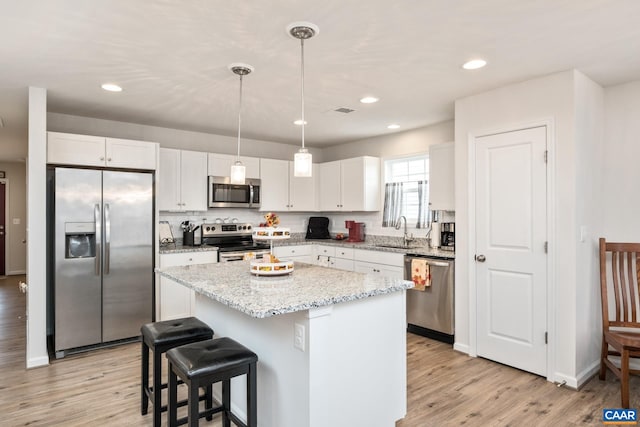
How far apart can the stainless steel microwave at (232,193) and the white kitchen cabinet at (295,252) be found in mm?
708

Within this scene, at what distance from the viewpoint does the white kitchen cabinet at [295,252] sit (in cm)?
512

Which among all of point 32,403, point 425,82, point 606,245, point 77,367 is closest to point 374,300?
point 425,82

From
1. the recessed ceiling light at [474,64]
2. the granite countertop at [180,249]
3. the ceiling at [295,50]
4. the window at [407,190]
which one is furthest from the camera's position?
the window at [407,190]

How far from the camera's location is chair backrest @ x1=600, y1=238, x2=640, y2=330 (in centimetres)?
296

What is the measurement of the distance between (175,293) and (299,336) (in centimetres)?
277

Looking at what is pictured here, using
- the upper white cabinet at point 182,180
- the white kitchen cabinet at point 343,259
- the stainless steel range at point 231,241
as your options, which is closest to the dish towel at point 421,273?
the white kitchen cabinet at point 343,259

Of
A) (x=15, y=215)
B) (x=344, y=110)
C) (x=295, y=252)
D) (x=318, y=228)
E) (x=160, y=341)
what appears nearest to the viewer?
(x=160, y=341)

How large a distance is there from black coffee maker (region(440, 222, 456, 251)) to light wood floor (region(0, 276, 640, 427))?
1.19 m

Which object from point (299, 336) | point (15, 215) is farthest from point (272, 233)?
point (15, 215)

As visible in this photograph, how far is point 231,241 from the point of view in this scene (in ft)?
16.8

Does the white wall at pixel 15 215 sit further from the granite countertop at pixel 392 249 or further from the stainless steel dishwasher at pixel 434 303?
the stainless steel dishwasher at pixel 434 303

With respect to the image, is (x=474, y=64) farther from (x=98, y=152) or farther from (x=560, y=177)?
(x=98, y=152)

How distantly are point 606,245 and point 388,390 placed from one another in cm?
218

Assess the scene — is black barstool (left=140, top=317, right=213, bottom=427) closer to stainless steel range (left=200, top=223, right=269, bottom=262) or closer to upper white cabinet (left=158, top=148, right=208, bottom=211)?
stainless steel range (left=200, top=223, right=269, bottom=262)
